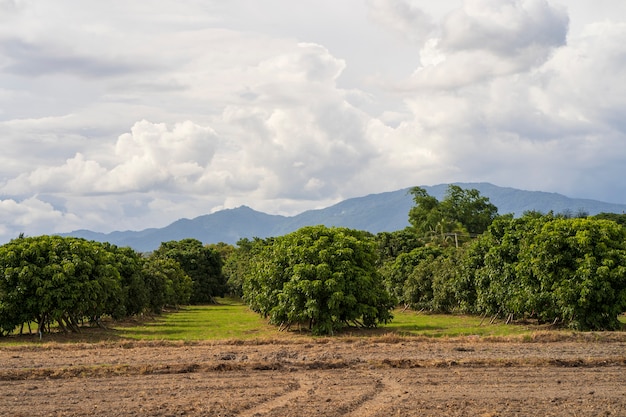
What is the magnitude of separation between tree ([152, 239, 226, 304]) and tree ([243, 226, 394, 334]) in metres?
55.2

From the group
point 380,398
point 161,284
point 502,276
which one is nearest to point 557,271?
point 502,276

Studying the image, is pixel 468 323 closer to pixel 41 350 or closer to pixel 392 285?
pixel 392 285

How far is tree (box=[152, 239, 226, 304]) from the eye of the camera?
302 feet

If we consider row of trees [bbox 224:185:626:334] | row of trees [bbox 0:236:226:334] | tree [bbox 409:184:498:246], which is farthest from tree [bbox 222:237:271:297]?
row of trees [bbox 224:185:626:334]

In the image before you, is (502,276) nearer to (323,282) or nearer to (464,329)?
(464,329)

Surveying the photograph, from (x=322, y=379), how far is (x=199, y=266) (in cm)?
7428

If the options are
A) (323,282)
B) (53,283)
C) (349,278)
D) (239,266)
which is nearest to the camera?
(53,283)

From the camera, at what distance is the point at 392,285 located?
6328 centimetres

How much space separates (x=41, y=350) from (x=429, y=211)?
4413 inches

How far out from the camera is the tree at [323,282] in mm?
33188

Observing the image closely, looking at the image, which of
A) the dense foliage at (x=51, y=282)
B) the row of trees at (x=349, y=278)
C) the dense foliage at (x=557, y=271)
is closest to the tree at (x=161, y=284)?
the row of trees at (x=349, y=278)

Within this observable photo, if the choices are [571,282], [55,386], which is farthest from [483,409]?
[571,282]

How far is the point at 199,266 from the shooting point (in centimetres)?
9281

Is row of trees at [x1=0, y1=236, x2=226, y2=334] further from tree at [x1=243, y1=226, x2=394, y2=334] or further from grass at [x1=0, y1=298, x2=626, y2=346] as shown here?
tree at [x1=243, y1=226, x2=394, y2=334]
